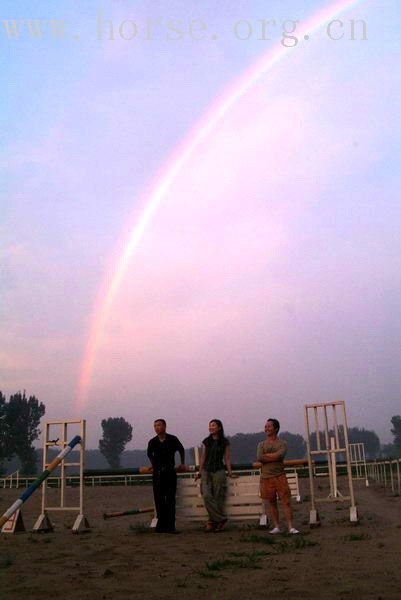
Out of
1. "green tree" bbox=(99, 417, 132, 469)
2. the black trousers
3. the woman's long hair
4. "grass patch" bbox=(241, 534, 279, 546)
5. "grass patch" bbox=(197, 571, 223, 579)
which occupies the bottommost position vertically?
"grass patch" bbox=(241, 534, 279, 546)

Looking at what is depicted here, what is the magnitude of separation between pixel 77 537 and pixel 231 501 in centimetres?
233

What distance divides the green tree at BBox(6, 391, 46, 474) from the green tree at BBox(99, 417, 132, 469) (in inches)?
742

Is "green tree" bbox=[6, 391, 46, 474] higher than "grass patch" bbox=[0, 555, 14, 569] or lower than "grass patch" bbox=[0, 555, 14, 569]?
higher

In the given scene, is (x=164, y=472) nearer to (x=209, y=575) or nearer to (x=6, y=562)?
(x=6, y=562)

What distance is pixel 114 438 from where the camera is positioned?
88562 millimetres

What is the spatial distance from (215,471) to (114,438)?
270 ft

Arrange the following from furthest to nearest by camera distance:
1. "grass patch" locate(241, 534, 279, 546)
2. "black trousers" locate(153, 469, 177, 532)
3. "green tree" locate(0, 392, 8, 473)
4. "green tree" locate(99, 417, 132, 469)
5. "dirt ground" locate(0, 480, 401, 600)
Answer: "green tree" locate(99, 417, 132, 469) → "green tree" locate(0, 392, 8, 473) → "black trousers" locate(153, 469, 177, 532) → "grass patch" locate(241, 534, 279, 546) → "dirt ground" locate(0, 480, 401, 600)

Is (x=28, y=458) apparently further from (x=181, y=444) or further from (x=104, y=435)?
(x=181, y=444)

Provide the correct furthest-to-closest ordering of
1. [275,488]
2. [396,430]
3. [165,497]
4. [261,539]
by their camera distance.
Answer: [396,430]
[165,497]
[275,488]
[261,539]

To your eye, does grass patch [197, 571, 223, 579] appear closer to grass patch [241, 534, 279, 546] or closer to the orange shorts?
grass patch [241, 534, 279, 546]

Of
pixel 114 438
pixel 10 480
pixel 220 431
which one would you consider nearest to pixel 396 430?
pixel 114 438

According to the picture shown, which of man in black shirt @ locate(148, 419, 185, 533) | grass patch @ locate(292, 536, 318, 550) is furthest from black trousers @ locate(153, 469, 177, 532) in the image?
grass patch @ locate(292, 536, 318, 550)

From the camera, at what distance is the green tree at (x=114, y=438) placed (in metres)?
87.5

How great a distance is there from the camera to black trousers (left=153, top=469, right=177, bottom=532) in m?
9.02
